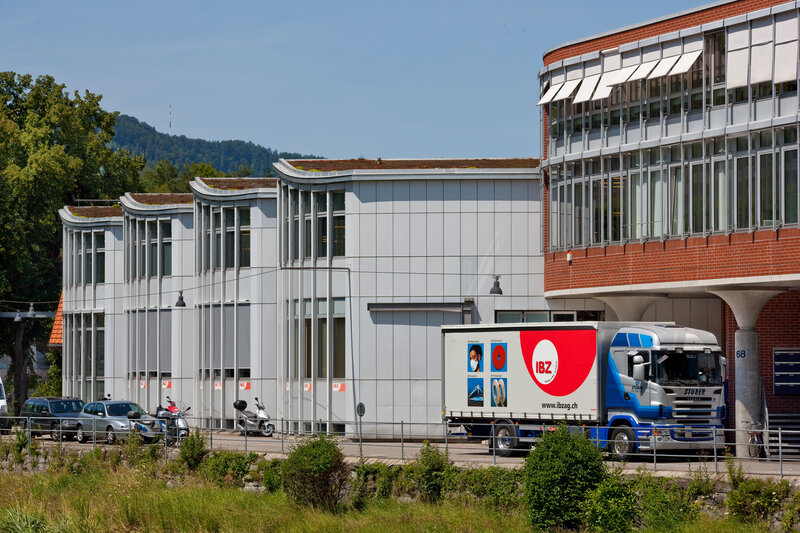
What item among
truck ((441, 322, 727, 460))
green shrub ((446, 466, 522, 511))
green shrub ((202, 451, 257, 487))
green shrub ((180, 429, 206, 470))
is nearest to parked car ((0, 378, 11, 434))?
green shrub ((180, 429, 206, 470))

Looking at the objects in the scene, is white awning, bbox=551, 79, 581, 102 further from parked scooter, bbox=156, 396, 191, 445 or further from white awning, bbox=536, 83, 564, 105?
parked scooter, bbox=156, 396, 191, 445

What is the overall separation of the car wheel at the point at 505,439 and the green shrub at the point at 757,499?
8709 mm

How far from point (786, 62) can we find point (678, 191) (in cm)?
510

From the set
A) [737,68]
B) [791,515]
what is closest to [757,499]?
[791,515]

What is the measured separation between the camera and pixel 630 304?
39.7 m

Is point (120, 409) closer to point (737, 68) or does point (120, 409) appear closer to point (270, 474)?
point (270, 474)

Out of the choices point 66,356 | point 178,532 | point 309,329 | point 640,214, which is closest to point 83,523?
point 178,532

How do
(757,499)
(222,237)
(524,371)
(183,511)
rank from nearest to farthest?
(757,499), (183,511), (524,371), (222,237)

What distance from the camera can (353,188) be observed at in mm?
43188

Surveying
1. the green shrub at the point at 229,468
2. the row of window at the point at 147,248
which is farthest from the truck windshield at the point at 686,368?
the row of window at the point at 147,248

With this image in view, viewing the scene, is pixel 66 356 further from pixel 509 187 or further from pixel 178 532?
pixel 178 532

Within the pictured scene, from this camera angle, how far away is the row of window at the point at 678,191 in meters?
33.9

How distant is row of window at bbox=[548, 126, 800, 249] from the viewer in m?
33.9

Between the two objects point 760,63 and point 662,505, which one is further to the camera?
point 760,63
